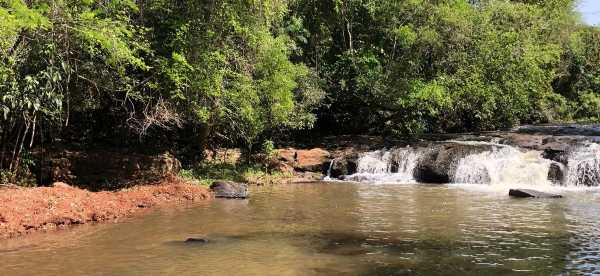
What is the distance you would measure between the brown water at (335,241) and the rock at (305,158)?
8112mm

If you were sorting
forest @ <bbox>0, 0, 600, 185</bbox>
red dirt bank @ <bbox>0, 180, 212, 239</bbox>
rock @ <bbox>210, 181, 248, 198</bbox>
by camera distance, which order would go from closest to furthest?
red dirt bank @ <bbox>0, 180, 212, 239</bbox> → forest @ <bbox>0, 0, 600, 185</bbox> → rock @ <bbox>210, 181, 248, 198</bbox>

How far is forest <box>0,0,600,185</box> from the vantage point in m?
15.7

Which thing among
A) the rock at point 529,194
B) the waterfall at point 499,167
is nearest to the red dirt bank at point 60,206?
the rock at point 529,194

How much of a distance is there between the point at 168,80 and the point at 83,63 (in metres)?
2.68

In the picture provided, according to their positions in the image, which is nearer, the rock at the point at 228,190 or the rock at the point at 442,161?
the rock at the point at 228,190

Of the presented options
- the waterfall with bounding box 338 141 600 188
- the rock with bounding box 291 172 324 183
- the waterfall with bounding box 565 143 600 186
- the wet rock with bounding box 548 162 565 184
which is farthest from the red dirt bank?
the waterfall with bounding box 565 143 600 186

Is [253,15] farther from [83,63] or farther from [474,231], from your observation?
[474,231]

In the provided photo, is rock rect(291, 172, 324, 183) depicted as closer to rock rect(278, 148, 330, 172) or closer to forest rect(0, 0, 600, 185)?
rock rect(278, 148, 330, 172)

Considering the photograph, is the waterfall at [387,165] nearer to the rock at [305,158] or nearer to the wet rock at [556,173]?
the rock at [305,158]

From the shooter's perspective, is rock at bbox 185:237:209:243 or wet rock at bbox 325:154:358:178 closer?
rock at bbox 185:237:209:243

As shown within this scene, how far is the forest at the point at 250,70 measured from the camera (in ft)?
51.4

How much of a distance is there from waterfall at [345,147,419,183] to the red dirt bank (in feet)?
31.7

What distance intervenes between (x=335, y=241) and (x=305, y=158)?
47.9 feet

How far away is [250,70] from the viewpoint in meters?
21.3
